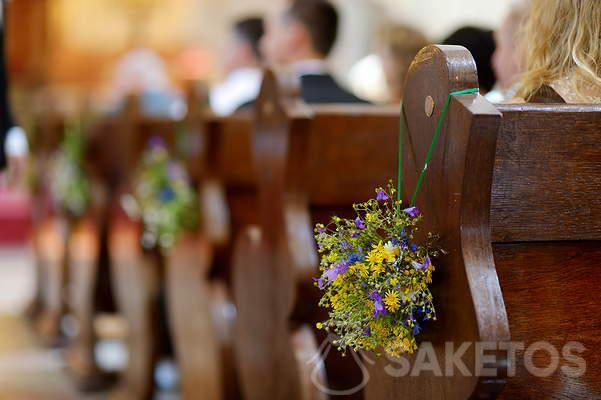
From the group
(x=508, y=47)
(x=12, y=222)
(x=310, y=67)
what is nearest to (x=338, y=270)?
(x=508, y=47)

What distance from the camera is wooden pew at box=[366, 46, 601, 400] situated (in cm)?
141

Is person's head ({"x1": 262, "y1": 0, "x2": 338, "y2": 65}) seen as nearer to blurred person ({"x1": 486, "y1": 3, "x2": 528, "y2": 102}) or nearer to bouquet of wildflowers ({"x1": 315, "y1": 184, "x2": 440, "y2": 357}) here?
blurred person ({"x1": 486, "y1": 3, "x2": 528, "y2": 102})

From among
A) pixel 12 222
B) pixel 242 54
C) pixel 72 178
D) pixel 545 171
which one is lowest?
pixel 12 222

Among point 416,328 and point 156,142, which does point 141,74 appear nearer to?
point 156,142

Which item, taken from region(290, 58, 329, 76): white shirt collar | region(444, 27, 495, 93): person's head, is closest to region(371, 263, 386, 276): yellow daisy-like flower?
region(444, 27, 495, 93): person's head

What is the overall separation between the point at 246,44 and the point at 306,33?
58.1 inches

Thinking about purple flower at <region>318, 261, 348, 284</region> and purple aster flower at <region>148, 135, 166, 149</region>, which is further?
purple aster flower at <region>148, 135, 166, 149</region>

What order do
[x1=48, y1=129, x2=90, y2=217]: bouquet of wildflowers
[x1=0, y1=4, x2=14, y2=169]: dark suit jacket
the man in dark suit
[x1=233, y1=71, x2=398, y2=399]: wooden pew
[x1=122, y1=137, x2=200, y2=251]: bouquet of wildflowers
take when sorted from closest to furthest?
[x1=233, y1=71, x2=398, y2=399]: wooden pew
[x1=0, y1=4, x2=14, y2=169]: dark suit jacket
[x1=122, y1=137, x2=200, y2=251]: bouquet of wildflowers
the man in dark suit
[x1=48, y1=129, x2=90, y2=217]: bouquet of wildflowers

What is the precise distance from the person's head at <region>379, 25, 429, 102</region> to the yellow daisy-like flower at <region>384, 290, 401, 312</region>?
2.51 metres

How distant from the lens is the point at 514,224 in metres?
1.50

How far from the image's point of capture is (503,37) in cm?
285

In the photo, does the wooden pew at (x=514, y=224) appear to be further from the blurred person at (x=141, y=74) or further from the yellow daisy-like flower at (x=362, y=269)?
the blurred person at (x=141, y=74)

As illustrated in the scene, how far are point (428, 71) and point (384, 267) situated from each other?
0.34m

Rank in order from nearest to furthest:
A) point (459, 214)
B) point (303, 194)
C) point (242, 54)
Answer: point (459, 214), point (303, 194), point (242, 54)
